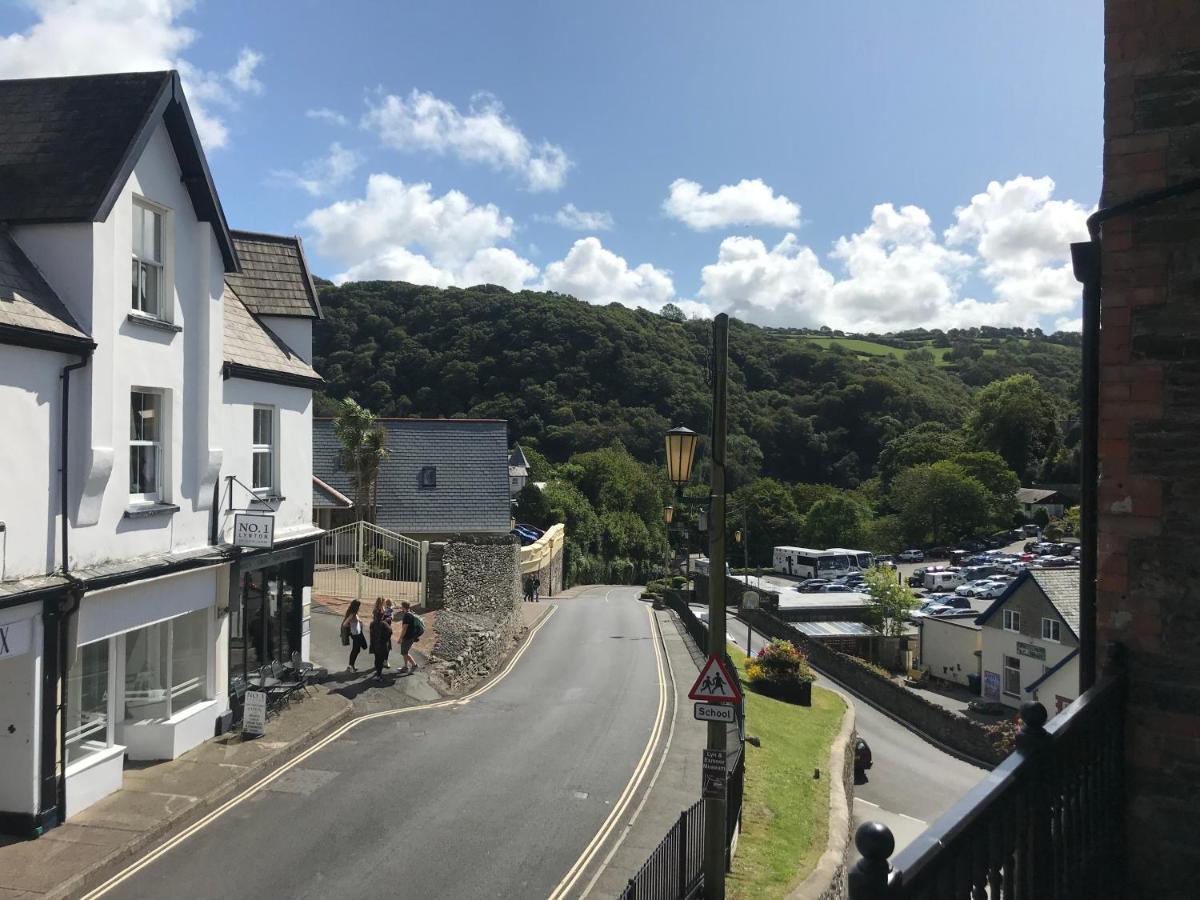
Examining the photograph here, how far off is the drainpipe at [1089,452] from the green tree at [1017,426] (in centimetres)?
11486

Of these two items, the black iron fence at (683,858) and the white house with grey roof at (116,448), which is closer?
the black iron fence at (683,858)

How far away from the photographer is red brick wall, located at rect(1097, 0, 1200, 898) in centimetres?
414

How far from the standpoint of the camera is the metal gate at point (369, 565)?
25141 millimetres

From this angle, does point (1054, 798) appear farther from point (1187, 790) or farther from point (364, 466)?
point (364, 466)

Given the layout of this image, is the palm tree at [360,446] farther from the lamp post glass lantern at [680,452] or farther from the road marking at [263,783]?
the lamp post glass lantern at [680,452]

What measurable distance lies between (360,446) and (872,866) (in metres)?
31.7

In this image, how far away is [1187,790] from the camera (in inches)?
163

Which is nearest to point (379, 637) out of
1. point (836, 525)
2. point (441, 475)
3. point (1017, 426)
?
point (441, 475)

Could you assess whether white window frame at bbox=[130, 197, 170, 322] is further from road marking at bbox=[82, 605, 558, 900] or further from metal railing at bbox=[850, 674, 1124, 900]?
metal railing at bbox=[850, 674, 1124, 900]

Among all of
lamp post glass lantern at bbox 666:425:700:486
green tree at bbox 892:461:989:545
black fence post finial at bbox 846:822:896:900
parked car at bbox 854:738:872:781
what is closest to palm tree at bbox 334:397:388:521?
parked car at bbox 854:738:872:781

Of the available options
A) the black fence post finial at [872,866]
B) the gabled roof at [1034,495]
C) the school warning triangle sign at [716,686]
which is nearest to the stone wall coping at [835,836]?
the school warning triangle sign at [716,686]

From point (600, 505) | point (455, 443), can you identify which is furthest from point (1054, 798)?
point (600, 505)

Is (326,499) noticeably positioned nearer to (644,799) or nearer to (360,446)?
(360,446)

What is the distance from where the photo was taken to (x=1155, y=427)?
420 centimetres
